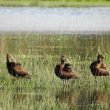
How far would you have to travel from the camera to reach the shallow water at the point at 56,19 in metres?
11.7

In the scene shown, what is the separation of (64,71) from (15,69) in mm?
590

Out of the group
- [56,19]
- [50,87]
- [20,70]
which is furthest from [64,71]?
[56,19]

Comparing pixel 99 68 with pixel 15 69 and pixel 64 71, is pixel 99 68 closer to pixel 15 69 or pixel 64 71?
pixel 64 71

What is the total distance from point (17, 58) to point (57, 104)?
1.59 meters

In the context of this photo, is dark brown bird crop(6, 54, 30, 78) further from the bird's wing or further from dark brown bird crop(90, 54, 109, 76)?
dark brown bird crop(90, 54, 109, 76)

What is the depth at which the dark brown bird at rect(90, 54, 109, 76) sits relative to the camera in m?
7.20

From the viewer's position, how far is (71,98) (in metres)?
6.80

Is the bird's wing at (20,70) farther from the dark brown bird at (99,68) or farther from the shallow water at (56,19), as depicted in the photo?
the shallow water at (56,19)

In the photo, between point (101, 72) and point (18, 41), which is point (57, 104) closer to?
point (101, 72)

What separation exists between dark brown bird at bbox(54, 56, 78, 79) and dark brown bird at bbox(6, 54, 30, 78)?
0.37m

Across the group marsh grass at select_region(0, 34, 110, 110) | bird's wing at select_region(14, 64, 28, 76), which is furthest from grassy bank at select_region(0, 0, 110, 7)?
bird's wing at select_region(14, 64, 28, 76)

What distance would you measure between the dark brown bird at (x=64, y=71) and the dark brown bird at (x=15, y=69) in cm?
37

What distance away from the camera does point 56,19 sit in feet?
41.3

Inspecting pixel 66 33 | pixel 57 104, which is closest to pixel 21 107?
pixel 57 104
